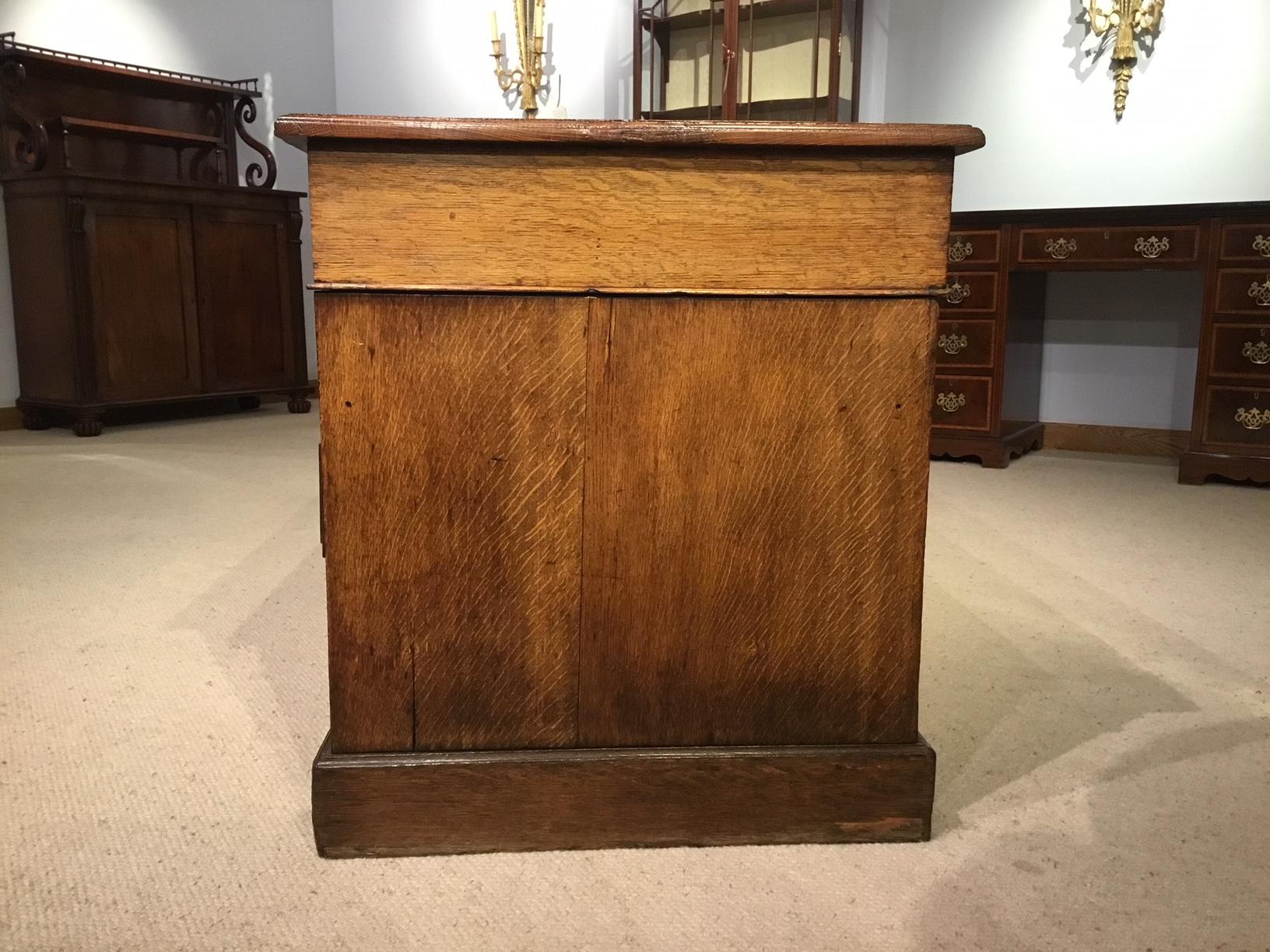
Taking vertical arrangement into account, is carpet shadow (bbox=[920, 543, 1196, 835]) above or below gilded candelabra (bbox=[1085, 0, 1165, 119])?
below

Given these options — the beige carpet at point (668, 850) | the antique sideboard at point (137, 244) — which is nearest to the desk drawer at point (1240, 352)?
the beige carpet at point (668, 850)

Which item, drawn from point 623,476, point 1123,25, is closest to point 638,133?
point 623,476

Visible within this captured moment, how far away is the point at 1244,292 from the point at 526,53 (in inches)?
138

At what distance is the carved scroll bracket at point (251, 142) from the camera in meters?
4.95

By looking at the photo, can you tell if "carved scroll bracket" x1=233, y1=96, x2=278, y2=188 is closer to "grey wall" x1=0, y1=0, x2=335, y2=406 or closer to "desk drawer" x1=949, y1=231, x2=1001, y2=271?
"grey wall" x1=0, y1=0, x2=335, y2=406

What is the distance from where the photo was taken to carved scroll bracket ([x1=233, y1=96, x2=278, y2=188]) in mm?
4945

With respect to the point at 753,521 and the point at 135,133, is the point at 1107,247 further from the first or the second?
the point at 135,133

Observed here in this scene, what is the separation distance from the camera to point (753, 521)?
43.1 inches

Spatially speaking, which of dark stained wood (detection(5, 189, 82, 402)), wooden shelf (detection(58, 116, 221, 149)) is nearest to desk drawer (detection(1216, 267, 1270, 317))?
dark stained wood (detection(5, 189, 82, 402))

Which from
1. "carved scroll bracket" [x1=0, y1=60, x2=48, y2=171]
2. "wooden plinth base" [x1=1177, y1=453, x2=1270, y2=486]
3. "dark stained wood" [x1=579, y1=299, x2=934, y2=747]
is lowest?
"wooden plinth base" [x1=1177, y1=453, x2=1270, y2=486]

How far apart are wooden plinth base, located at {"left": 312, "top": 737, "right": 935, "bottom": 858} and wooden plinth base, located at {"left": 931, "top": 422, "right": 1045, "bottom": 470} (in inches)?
105

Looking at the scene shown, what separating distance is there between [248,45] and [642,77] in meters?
2.00

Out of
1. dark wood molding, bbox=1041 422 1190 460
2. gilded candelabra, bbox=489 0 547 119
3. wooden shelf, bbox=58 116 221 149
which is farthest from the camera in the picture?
gilded candelabra, bbox=489 0 547 119

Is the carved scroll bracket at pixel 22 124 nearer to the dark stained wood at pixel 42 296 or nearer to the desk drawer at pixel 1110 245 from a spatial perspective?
the dark stained wood at pixel 42 296
